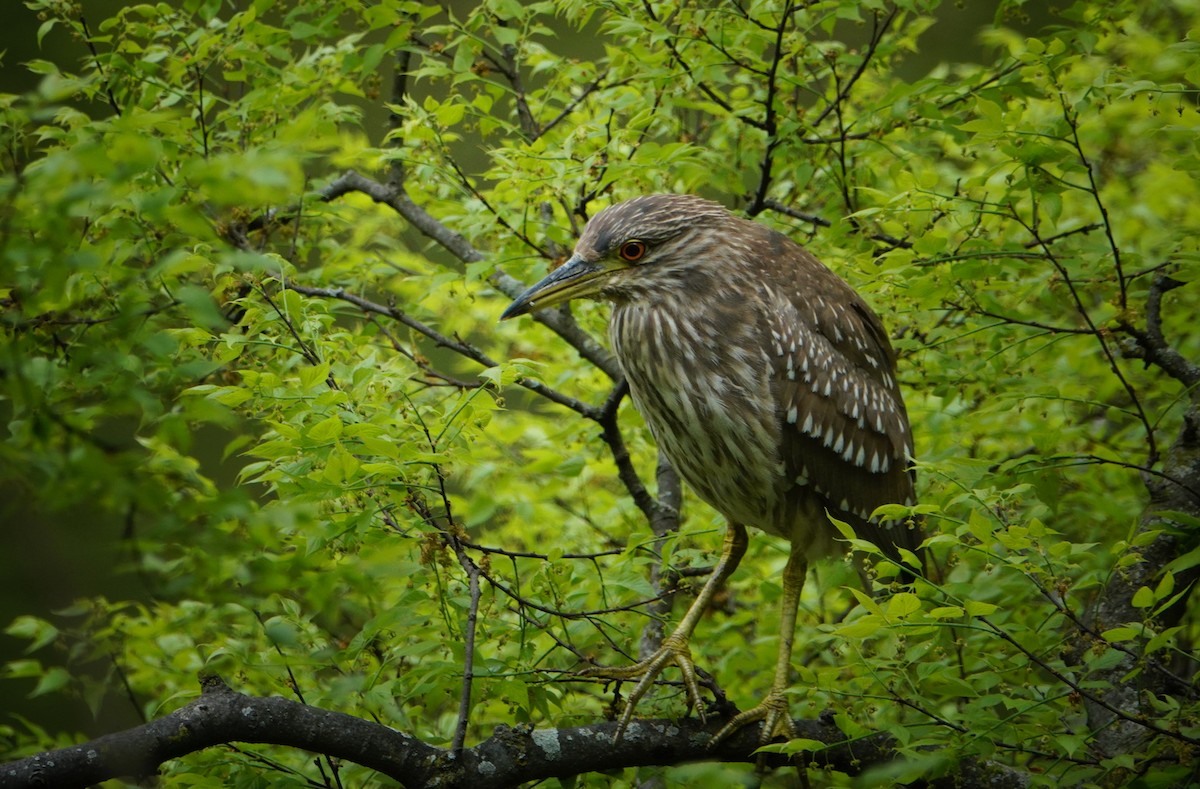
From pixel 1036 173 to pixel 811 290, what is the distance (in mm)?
756

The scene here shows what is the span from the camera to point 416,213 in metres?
3.66

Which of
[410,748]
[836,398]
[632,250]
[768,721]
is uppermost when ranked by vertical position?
[632,250]

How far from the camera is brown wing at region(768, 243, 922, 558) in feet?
9.78

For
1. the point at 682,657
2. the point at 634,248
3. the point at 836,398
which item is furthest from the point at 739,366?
the point at 682,657

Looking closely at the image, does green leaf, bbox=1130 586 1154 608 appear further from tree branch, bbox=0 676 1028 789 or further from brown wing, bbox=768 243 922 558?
brown wing, bbox=768 243 922 558

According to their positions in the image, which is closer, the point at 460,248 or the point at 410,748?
the point at 410,748

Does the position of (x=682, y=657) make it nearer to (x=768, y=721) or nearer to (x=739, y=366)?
(x=768, y=721)

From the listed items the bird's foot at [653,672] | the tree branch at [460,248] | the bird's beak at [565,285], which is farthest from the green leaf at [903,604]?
the tree branch at [460,248]

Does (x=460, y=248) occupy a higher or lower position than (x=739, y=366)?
higher

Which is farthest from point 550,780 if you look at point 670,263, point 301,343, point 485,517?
point 670,263

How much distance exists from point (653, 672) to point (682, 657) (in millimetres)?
93

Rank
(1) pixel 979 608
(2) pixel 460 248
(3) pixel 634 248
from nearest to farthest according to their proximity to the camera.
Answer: (1) pixel 979 608
(3) pixel 634 248
(2) pixel 460 248

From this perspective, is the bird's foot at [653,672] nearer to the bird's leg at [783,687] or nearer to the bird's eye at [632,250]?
the bird's leg at [783,687]

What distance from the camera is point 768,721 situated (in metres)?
2.73
